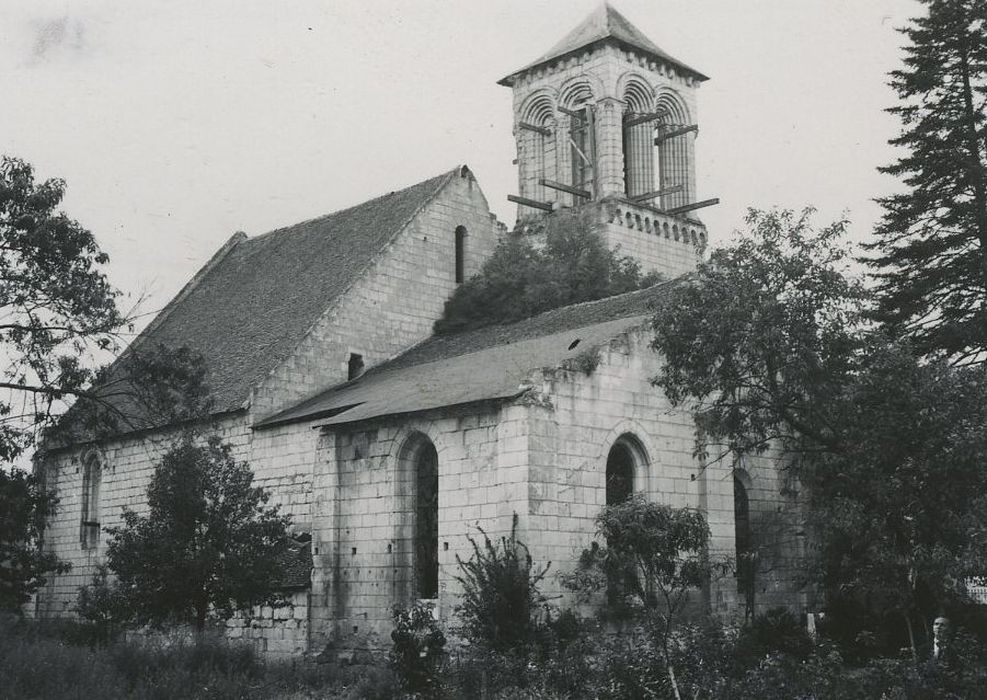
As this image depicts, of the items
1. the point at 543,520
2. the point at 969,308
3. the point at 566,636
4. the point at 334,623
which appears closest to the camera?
the point at 566,636

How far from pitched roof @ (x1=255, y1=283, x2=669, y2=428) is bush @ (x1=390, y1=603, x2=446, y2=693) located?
5.35m

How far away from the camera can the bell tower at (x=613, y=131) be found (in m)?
48.9

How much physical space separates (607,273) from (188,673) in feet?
65.8

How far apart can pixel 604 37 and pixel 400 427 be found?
95.9 feet

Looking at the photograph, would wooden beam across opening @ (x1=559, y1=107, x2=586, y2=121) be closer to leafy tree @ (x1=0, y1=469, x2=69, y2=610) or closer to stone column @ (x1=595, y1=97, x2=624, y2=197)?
stone column @ (x1=595, y1=97, x2=624, y2=197)

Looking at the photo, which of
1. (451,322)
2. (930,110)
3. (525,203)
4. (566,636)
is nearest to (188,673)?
(566,636)

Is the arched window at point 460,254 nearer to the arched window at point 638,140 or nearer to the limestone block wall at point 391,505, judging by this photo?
the limestone block wall at point 391,505

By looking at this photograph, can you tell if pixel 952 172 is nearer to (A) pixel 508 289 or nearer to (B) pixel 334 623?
(A) pixel 508 289

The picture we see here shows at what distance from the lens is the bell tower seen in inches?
1924

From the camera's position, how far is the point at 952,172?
1090 inches

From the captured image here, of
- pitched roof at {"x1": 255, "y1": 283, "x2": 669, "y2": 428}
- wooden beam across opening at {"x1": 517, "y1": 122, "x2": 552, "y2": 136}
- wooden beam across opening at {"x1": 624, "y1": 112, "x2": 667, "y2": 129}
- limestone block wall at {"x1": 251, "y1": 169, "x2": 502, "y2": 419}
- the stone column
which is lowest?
pitched roof at {"x1": 255, "y1": 283, "x2": 669, "y2": 428}

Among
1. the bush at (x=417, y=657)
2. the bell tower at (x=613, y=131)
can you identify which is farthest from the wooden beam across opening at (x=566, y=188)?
the bush at (x=417, y=657)

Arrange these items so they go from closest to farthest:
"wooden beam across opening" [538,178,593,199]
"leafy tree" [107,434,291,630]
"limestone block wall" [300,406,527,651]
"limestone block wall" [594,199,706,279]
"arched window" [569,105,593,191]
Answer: "leafy tree" [107,434,291,630] < "limestone block wall" [300,406,527,651] < "limestone block wall" [594,199,706,279] < "wooden beam across opening" [538,178,593,199] < "arched window" [569,105,593,191]

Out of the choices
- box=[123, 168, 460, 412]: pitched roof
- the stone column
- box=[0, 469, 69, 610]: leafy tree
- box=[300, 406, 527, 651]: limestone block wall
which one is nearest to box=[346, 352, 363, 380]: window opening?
box=[123, 168, 460, 412]: pitched roof
